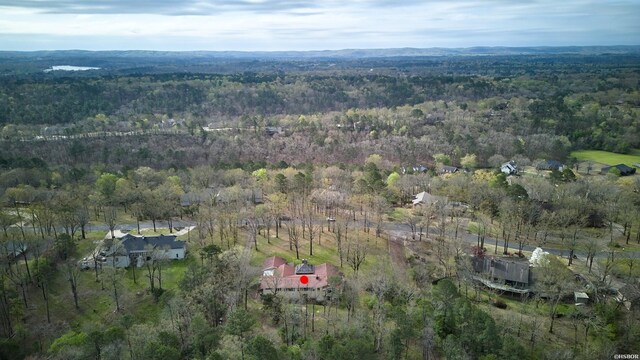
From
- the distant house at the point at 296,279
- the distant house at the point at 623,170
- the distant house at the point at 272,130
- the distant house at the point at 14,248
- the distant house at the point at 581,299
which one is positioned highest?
the distant house at the point at 272,130

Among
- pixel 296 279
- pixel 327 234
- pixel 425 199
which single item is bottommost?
pixel 327 234

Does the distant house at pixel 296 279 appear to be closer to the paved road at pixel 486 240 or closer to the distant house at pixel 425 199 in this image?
the paved road at pixel 486 240

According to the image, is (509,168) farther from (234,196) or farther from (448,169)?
(234,196)

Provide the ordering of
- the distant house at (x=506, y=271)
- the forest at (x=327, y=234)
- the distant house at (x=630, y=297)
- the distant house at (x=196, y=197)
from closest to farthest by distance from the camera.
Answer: the forest at (x=327, y=234)
the distant house at (x=630, y=297)
the distant house at (x=506, y=271)
the distant house at (x=196, y=197)

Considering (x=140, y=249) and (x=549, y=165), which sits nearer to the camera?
(x=140, y=249)

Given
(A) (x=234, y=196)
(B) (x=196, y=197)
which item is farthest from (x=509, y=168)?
(B) (x=196, y=197)

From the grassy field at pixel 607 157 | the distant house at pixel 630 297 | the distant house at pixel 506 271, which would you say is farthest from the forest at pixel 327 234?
the grassy field at pixel 607 157

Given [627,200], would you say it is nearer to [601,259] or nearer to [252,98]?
[601,259]
